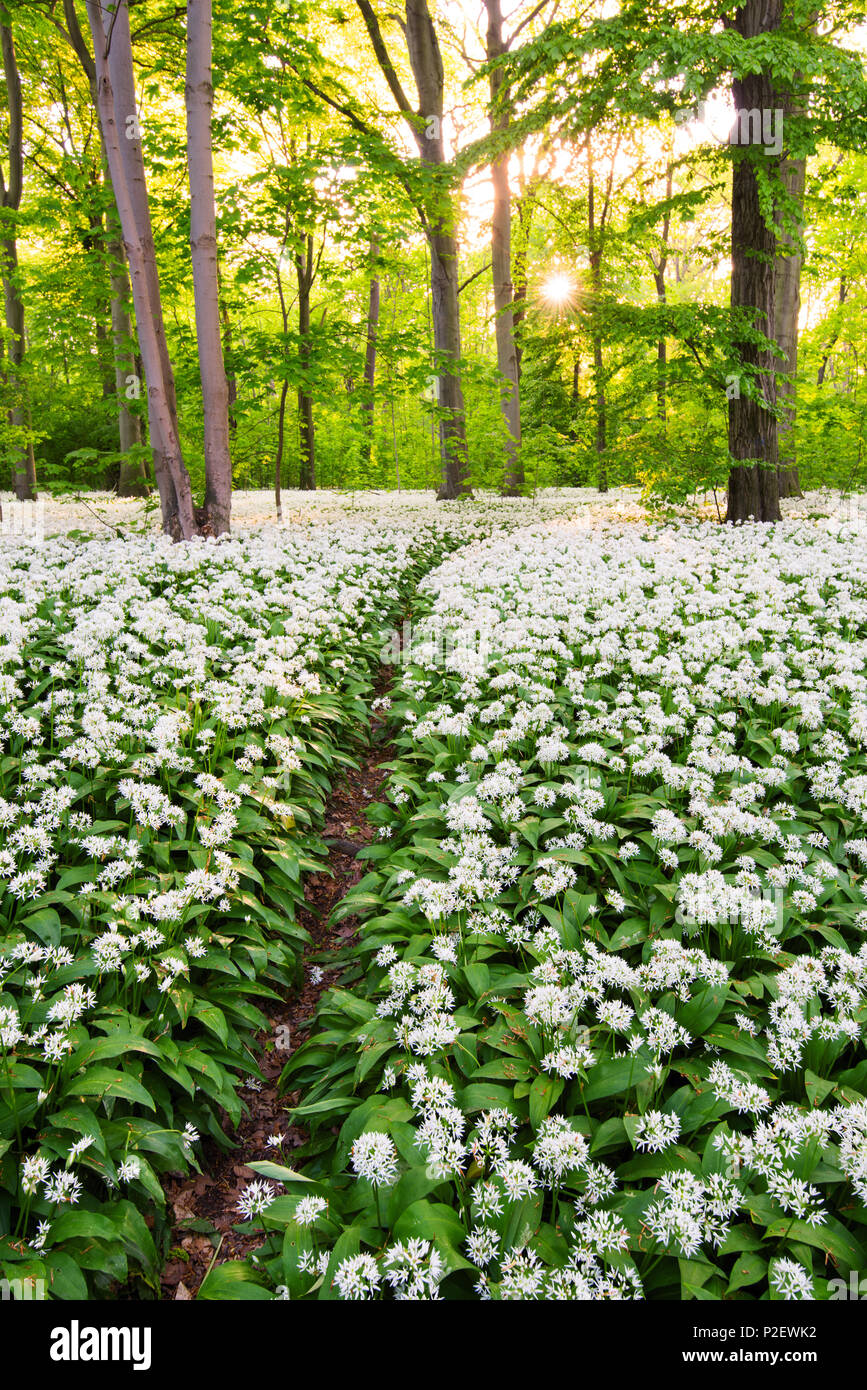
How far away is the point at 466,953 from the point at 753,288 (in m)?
11.1

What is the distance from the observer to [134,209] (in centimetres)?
909

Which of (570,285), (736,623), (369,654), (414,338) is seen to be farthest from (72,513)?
(736,623)

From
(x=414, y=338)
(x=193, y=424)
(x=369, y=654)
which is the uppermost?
(x=414, y=338)

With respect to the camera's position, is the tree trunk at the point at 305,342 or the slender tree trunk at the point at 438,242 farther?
the slender tree trunk at the point at 438,242

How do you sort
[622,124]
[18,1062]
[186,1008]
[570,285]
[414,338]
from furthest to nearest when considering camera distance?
[570,285], [414,338], [622,124], [186,1008], [18,1062]

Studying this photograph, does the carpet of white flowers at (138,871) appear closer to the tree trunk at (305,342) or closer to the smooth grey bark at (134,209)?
the smooth grey bark at (134,209)

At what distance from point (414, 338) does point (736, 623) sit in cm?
896

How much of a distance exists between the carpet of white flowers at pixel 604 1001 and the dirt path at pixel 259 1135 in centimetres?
19

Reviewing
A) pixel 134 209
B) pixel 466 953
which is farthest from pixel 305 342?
pixel 466 953

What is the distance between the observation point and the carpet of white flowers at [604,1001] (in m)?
2.03

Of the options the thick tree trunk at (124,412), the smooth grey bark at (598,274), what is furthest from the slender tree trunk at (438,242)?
the thick tree trunk at (124,412)

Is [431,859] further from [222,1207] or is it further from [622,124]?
[622,124]

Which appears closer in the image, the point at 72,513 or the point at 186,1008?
the point at 186,1008

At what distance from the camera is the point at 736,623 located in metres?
6.19
